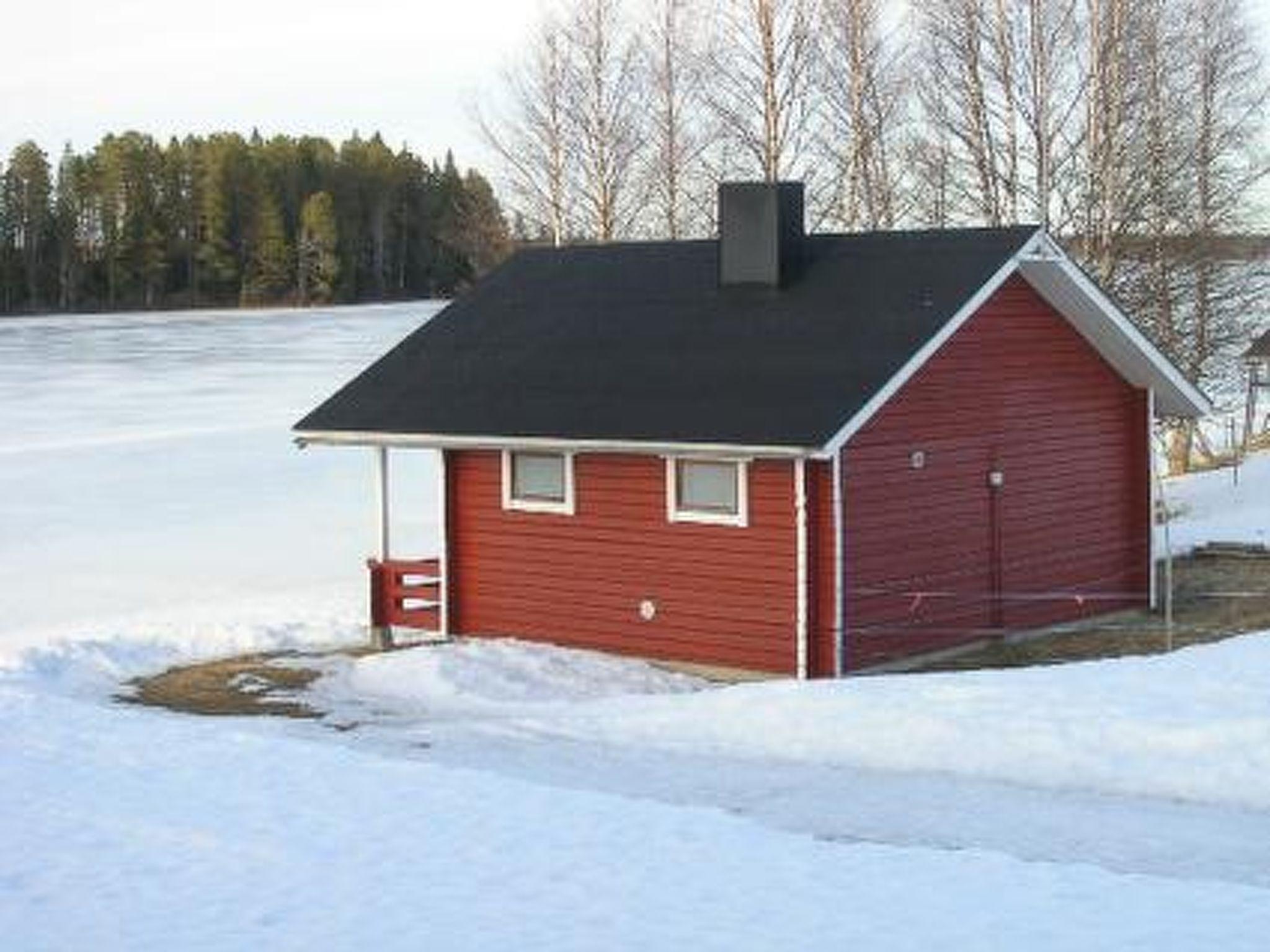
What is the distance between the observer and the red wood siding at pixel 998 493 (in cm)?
1889

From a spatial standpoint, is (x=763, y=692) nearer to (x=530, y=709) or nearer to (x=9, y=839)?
(x=530, y=709)

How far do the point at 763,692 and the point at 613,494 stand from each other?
413 cm

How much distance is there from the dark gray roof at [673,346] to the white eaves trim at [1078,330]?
12cm

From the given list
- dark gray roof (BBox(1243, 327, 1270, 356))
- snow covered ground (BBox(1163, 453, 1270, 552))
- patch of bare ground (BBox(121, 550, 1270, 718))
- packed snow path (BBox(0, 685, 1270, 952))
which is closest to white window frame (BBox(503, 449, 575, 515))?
patch of bare ground (BBox(121, 550, 1270, 718))

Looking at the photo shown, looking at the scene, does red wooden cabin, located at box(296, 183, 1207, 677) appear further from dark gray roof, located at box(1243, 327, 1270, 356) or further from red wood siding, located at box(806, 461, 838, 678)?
dark gray roof, located at box(1243, 327, 1270, 356)

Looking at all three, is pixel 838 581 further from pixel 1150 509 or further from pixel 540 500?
pixel 1150 509

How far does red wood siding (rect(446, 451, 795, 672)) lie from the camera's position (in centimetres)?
1858

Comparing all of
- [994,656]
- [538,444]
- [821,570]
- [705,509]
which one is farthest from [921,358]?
[538,444]

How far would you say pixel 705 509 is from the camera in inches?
748

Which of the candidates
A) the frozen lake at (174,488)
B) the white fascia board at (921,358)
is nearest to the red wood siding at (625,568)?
the white fascia board at (921,358)

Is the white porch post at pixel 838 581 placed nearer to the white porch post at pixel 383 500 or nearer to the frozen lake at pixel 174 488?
the white porch post at pixel 383 500

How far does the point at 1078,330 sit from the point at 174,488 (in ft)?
74.3

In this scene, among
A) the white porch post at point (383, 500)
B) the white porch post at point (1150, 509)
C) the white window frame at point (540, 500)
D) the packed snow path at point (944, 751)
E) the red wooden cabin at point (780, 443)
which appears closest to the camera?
the packed snow path at point (944, 751)

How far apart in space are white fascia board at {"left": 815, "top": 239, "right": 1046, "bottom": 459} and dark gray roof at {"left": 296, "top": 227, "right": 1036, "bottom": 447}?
7 cm
